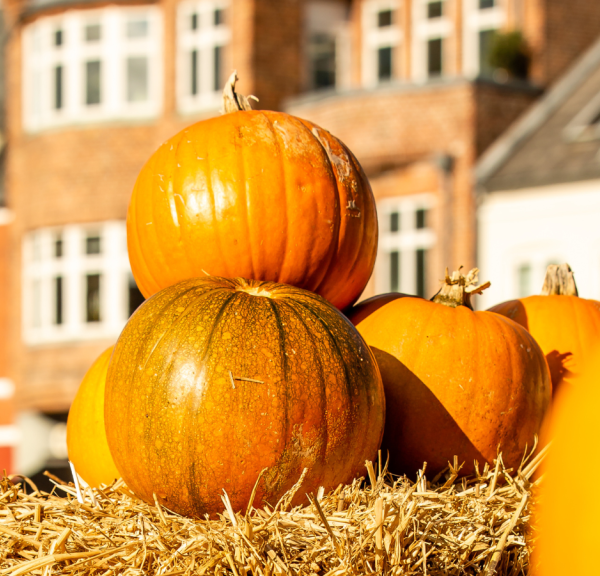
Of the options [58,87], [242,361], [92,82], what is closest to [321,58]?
[92,82]

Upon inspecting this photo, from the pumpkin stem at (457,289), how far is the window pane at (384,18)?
15.7m

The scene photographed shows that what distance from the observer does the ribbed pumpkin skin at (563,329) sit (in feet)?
9.90

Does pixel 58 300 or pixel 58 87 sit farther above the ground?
pixel 58 87

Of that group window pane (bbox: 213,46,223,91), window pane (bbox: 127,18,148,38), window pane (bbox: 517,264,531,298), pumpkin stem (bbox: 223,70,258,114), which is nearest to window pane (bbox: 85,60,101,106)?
window pane (bbox: 127,18,148,38)

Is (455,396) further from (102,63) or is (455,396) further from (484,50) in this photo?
(102,63)

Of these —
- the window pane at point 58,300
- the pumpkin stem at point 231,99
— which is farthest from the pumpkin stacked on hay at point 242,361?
the window pane at point 58,300

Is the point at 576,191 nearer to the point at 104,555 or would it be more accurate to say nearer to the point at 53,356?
the point at 53,356

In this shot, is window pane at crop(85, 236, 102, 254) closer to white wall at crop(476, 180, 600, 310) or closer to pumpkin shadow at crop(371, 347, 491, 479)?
white wall at crop(476, 180, 600, 310)

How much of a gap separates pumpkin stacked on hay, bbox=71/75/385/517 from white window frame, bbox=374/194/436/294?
517 inches

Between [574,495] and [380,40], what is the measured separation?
17.1 meters

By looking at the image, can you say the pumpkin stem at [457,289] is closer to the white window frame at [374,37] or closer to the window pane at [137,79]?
the white window frame at [374,37]

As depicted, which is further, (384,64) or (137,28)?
(137,28)

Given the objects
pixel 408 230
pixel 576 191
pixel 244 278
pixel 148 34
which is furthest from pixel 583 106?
pixel 244 278

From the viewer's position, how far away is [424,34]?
685 inches
